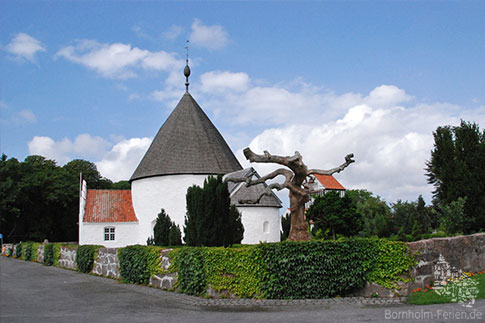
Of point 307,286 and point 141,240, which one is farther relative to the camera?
point 141,240

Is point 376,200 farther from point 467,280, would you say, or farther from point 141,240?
point 467,280

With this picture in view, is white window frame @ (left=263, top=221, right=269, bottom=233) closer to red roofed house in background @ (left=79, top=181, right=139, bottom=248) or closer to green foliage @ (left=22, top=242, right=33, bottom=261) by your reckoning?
red roofed house in background @ (left=79, top=181, right=139, bottom=248)

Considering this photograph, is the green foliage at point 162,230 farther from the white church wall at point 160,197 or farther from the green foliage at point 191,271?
the green foliage at point 191,271

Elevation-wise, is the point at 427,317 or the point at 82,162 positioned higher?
the point at 82,162

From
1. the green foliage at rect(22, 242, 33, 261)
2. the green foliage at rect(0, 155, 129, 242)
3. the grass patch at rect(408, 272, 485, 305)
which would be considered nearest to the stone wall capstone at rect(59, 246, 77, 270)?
the green foliage at rect(22, 242, 33, 261)

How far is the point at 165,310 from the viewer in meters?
9.78

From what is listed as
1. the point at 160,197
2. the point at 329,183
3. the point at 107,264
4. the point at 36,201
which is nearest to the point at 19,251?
the point at 160,197

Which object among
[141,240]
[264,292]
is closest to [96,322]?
[264,292]

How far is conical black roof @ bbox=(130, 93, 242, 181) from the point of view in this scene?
31.1 meters

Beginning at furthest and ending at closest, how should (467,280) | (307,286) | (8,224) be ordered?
1. (8,224)
2. (467,280)
3. (307,286)

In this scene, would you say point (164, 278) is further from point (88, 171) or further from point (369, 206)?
point (369, 206)

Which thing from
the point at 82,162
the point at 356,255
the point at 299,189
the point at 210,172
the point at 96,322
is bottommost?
the point at 96,322

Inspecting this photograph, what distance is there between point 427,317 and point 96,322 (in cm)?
639

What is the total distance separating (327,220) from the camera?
30141 millimetres
